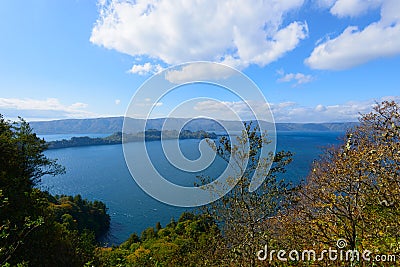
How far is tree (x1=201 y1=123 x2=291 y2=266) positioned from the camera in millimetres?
5820

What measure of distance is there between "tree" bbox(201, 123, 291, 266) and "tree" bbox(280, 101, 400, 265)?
0.72 meters

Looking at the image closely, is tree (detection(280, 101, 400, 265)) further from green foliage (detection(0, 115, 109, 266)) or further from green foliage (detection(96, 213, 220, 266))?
green foliage (detection(0, 115, 109, 266))

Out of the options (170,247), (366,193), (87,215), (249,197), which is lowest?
(87,215)

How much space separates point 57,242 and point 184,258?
20.6 feet

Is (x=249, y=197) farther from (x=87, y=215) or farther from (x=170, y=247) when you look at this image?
(x=87, y=215)

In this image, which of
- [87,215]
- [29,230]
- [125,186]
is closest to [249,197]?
[29,230]

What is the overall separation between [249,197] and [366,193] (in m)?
2.41

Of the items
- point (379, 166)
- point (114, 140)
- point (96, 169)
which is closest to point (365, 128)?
point (379, 166)

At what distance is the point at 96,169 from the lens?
9012cm

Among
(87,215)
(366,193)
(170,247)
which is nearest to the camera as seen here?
(366,193)

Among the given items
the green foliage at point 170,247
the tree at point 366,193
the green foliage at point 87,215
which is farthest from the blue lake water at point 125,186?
the tree at point 366,193

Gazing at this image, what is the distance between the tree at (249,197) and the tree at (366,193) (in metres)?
0.72

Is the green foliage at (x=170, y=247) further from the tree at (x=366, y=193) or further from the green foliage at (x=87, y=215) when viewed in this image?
the green foliage at (x=87, y=215)

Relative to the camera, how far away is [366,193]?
4711 millimetres
